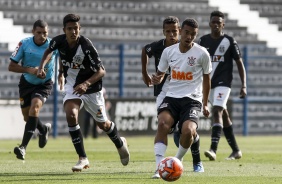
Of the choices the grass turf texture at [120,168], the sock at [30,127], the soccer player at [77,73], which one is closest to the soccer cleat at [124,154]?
the grass turf texture at [120,168]

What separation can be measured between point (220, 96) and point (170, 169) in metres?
5.09

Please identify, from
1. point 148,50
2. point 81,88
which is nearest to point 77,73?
point 81,88

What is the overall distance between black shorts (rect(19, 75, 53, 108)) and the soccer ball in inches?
186

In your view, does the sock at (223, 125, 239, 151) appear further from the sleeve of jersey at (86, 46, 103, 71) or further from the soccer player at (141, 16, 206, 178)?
the sleeve of jersey at (86, 46, 103, 71)

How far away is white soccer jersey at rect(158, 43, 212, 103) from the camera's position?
10508 millimetres

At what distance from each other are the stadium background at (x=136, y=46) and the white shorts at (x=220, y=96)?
8.53 m

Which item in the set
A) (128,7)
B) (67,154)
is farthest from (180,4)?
(67,154)

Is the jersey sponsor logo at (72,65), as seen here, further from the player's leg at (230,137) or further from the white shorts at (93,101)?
the player's leg at (230,137)

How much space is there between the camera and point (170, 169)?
9.45 metres

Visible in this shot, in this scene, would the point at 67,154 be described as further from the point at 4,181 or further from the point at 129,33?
the point at 129,33

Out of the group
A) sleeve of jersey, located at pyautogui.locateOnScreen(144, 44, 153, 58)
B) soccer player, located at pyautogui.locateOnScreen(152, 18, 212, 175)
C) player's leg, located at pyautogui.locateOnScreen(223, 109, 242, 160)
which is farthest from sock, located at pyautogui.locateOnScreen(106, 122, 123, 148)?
player's leg, located at pyautogui.locateOnScreen(223, 109, 242, 160)

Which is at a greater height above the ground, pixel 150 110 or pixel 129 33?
pixel 129 33

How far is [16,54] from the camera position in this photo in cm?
1386

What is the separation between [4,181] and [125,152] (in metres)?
2.64
